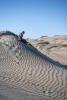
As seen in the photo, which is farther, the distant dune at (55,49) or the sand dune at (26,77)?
the distant dune at (55,49)

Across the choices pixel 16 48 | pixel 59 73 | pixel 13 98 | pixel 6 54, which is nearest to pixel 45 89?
pixel 13 98

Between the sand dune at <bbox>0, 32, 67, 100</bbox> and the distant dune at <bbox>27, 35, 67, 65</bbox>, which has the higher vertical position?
the distant dune at <bbox>27, 35, 67, 65</bbox>

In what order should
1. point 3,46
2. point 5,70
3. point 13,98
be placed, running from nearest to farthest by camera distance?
point 13,98 < point 5,70 < point 3,46

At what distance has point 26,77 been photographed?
7754mm

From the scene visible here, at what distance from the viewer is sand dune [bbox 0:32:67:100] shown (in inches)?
230

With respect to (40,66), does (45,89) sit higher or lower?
lower

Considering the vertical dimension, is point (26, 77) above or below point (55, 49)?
below

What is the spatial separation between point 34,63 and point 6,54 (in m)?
1.91

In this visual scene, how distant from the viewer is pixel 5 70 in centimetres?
820

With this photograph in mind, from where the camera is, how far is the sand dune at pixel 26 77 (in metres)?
5.85

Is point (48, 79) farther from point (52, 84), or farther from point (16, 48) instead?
point (16, 48)

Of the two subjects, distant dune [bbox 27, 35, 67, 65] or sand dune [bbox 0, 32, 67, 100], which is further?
distant dune [bbox 27, 35, 67, 65]

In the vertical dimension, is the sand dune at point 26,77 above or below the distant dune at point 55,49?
below

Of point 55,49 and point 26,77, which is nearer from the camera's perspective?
point 26,77
